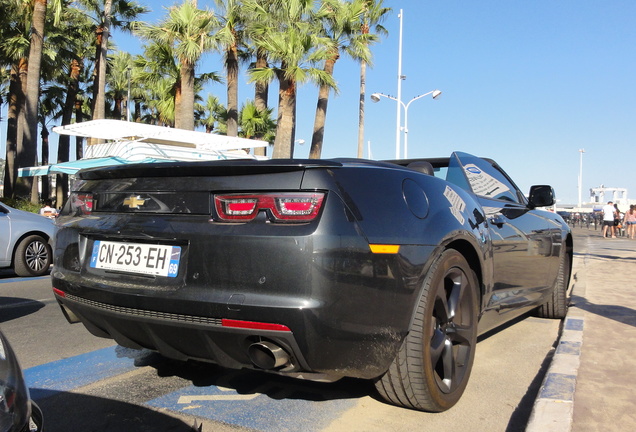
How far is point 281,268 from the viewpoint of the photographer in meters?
2.24

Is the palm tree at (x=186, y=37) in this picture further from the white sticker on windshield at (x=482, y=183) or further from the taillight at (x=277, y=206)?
the taillight at (x=277, y=206)

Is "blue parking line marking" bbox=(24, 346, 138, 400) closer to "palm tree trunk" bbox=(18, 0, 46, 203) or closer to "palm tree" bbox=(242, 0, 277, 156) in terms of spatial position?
"palm tree" bbox=(242, 0, 277, 156)

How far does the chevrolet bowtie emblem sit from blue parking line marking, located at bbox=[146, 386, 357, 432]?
3.47ft

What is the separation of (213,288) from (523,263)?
2.54 metres

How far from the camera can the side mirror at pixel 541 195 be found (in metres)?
4.48

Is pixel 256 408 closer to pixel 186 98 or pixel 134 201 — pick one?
pixel 134 201

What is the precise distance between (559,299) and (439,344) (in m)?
3.03

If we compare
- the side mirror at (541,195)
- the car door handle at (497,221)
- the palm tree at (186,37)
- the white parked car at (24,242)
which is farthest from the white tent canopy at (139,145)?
the car door handle at (497,221)

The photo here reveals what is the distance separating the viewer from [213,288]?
2.34m

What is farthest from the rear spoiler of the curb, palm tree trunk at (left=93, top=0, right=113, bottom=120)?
palm tree trunk at (left=93, top=0, right=113, bottom=120)

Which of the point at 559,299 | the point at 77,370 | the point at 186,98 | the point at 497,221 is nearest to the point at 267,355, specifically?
the point at 77,370

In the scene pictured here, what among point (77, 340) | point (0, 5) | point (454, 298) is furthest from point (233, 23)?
point (454, 298)

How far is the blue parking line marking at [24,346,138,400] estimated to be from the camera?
3281 mm

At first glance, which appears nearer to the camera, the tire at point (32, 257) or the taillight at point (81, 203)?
the taillight at point (81, 203)
